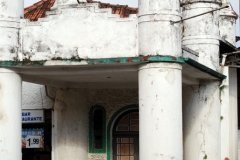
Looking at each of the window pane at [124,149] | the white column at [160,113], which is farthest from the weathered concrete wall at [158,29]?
the window pane at [124,149]

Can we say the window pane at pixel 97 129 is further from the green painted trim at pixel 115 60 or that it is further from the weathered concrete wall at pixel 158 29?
the weathered concrete wall at pixel 158 29

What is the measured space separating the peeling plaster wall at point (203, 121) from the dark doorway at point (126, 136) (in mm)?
1676

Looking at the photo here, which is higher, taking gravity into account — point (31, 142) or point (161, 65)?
point (161, 65)

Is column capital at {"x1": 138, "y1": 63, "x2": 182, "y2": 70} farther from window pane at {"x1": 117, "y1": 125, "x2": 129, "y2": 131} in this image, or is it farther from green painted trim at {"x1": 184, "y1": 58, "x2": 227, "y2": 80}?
window pane at {"x1": 117, "y1": 125, "x2": 129, "y2": 131}

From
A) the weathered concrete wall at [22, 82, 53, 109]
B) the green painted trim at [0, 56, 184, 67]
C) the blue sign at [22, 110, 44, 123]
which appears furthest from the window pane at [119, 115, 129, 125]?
the green painted trim at [0, 56, 184, 67]

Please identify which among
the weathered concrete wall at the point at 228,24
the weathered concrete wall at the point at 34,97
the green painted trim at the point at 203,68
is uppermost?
the weathered concrete wall at the point at 228,24

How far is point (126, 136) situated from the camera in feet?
54.8

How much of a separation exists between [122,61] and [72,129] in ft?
15.1

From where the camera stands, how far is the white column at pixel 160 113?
11820 mm

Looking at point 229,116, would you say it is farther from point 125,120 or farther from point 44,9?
point 44,9

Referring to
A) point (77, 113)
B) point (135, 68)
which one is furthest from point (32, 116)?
point (135, 68)

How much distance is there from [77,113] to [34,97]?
183 centimetres

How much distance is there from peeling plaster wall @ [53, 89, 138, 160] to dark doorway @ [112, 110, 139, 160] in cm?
34

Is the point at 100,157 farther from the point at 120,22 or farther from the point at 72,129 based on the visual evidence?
the point at 120,22
